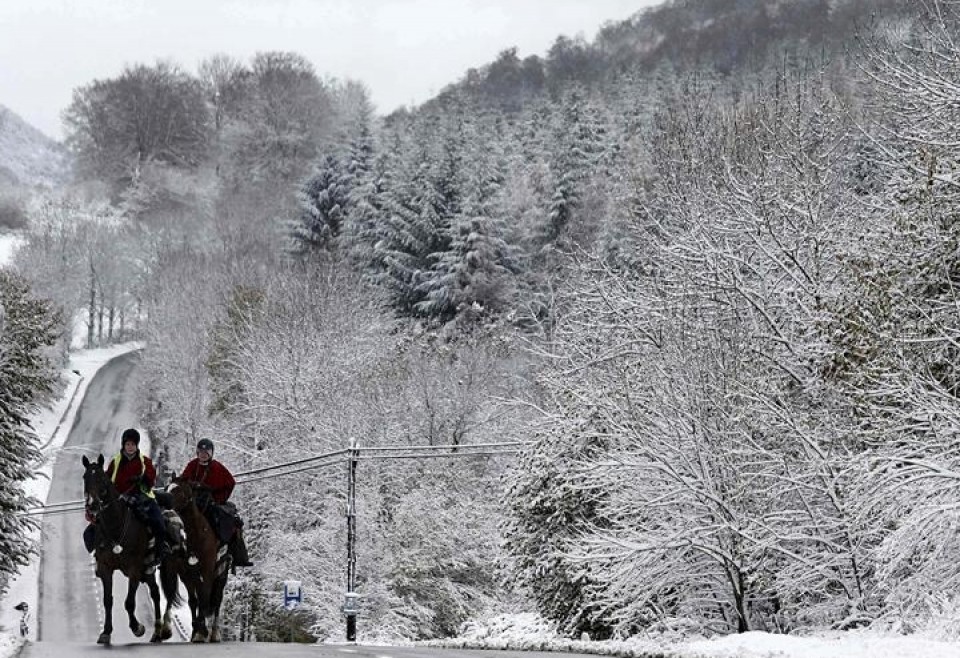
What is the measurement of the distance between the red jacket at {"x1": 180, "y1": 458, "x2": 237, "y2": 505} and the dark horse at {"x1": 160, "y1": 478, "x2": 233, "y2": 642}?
0.15m

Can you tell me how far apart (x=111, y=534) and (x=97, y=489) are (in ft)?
2.00

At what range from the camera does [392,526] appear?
4031 centimetres

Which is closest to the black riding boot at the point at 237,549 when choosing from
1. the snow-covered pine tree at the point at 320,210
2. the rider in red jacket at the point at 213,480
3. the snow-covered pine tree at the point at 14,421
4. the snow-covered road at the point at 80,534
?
the rider in red jacket at the point at 213,480

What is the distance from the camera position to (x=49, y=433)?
72125 mm

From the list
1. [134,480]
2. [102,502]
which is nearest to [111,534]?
[102,502]

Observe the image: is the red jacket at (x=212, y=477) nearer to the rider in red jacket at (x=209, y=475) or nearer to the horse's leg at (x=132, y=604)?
the rider in red jacket at (x=209, y=475)

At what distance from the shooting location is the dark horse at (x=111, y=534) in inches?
580

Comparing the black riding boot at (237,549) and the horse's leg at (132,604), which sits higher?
the black riding boot at (237,549)

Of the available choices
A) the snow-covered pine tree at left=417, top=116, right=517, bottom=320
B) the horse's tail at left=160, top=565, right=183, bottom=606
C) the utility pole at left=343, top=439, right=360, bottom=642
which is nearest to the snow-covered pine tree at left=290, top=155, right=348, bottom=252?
the snow-covered pine tree at left=417, top=116, right=517, bottom=320

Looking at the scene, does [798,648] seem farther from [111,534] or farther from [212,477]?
A: [212,477]

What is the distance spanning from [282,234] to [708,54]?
208ft

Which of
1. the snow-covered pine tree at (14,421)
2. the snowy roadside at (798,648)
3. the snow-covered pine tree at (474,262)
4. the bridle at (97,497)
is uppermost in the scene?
the snow-covered pine tree at (474,262)

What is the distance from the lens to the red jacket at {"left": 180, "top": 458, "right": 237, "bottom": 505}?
652 inches

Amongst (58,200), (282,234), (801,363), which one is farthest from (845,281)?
(58,200)
